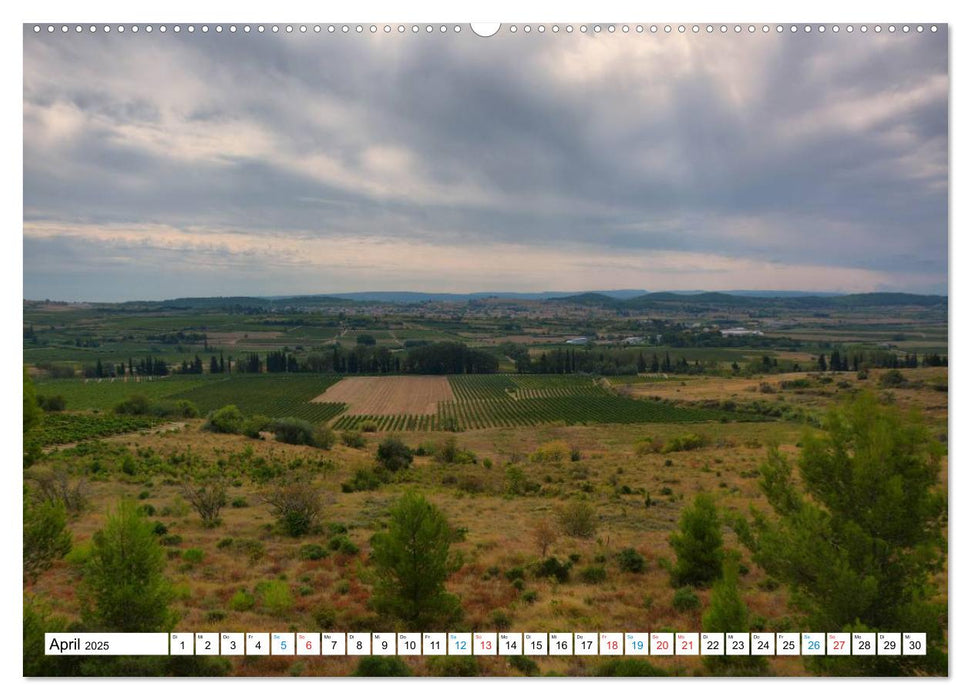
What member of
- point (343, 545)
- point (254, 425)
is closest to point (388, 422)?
point (254, 425)

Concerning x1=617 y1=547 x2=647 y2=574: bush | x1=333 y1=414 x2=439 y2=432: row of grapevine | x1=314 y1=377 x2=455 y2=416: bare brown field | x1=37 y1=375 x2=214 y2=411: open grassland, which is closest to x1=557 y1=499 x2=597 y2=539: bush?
x1=617 y1=547 x2=647 y2=574: bush

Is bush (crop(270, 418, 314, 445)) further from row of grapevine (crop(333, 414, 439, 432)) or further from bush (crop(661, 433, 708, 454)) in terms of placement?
bush (crop(661, 433, 708, 454))

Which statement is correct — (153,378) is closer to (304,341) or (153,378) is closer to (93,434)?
(93,434)

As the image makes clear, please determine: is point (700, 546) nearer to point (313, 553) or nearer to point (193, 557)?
point (313, 553)

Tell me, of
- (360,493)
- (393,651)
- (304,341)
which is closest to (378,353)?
(304,341)

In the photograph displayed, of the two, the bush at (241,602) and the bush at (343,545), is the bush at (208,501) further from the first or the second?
the bush at (241,602)

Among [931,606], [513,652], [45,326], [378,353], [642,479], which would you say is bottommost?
[642,479]

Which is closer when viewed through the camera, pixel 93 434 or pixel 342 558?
pixel 342 558
